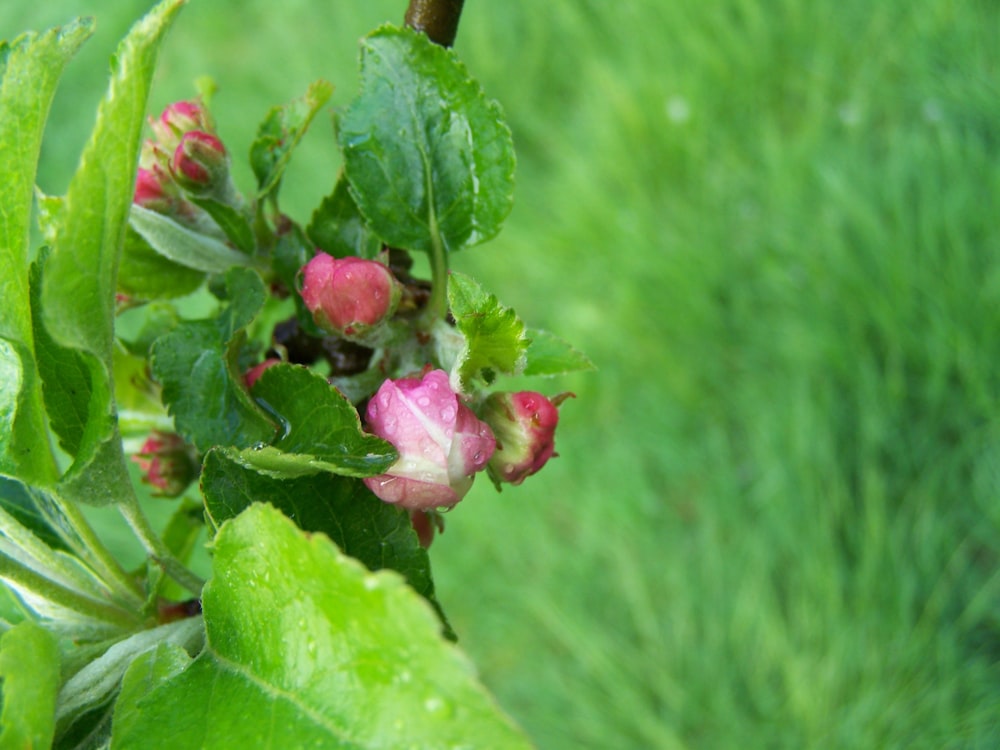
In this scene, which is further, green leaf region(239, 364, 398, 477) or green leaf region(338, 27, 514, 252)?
green leaf region(338, 27, 514, 252)

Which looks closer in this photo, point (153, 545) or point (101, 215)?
point (101, 215)

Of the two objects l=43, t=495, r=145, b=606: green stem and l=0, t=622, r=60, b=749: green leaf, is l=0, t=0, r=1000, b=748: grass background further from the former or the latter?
l=0, t=622, r=60, b=749: green leaf

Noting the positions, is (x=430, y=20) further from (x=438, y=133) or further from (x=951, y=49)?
(x=951, y=49)

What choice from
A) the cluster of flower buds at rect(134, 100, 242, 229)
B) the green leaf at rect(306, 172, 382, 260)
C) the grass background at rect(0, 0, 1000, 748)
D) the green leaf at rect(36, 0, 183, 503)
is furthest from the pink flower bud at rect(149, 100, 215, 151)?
the grass background at rect(0, 0, 1000, 748)

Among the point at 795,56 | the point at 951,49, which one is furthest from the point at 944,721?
the point at 795,56

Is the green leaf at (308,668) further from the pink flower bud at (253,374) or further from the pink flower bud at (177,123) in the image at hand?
the pink flower bud at (177,123)

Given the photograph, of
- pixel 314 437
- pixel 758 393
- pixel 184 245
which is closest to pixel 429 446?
pixel 314 437

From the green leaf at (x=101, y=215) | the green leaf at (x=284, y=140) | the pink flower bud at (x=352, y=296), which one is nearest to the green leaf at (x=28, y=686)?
the green leaf at (x=101, y=215)

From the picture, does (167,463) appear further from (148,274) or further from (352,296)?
(352,296)
